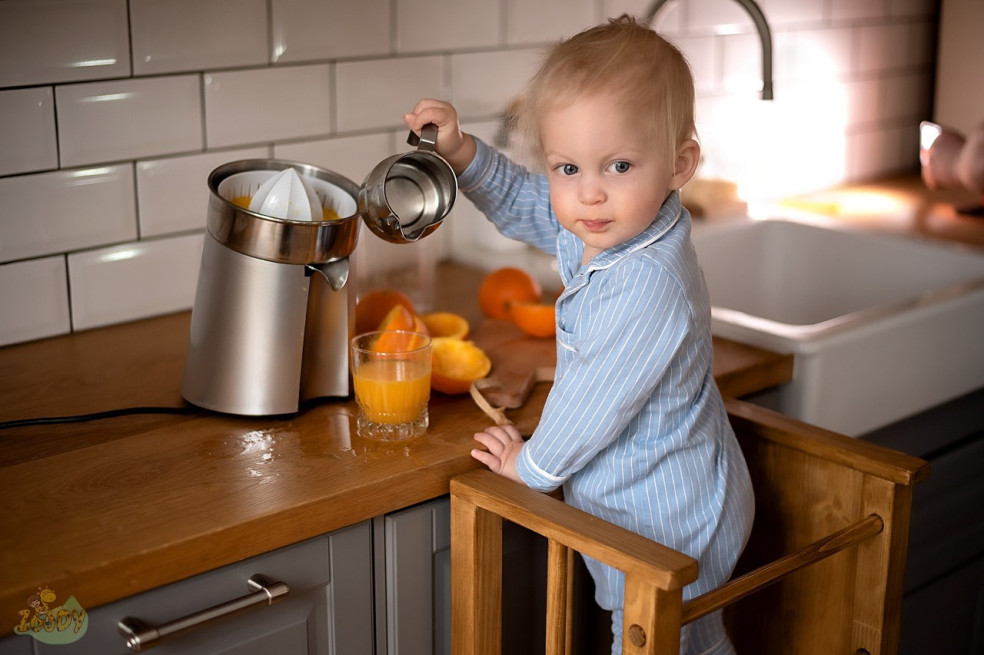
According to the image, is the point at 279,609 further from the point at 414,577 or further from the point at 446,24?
the point at 446,24

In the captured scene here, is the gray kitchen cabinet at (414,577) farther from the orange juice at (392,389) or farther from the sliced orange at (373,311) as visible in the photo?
the sliced orange at (373,311)

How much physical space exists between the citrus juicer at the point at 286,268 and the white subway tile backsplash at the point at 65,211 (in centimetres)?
32

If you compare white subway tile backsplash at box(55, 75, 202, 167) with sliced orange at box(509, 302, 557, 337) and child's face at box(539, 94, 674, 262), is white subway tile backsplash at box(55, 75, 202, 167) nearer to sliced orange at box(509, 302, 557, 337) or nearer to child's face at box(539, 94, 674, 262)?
sliced orange at box(509, 302, 557, 337)

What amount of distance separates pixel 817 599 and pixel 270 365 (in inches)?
25.9

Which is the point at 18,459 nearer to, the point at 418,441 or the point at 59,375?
the point at 59,375

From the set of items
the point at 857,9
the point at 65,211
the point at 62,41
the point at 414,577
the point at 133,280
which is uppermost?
the point at 857,9

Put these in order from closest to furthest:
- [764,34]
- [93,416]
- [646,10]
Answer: [93,416] < [764,34] < [646,10]

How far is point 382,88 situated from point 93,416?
0.71 meters

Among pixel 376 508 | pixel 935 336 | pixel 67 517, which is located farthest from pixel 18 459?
pixel 935 336

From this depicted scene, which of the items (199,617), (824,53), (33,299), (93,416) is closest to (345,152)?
(33,299)

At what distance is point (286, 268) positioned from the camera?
42.9 inches

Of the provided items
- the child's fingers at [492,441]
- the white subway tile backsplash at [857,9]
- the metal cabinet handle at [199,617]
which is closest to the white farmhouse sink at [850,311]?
the child's fingers at [492,441]

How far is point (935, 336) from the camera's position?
5.02 feet

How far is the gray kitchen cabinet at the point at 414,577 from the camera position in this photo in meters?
1.07
